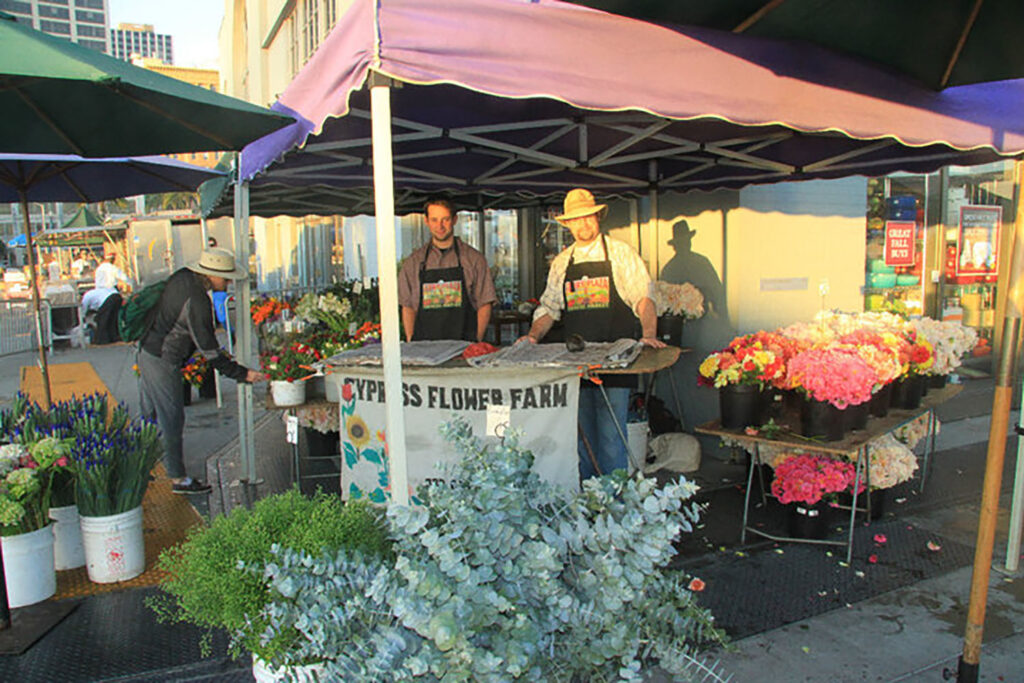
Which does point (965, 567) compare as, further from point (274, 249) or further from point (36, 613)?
point (274, 249)

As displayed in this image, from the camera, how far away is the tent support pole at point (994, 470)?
2664 mm

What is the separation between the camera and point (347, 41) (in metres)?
2.69

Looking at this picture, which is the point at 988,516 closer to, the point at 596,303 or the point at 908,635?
the point at 908,635

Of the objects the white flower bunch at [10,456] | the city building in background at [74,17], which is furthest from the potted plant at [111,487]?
the city building in background at [74,17]

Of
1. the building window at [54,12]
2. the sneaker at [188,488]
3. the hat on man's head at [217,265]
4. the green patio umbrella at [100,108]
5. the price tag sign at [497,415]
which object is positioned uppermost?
the building window at [54,12]

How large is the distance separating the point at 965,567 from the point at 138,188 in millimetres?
7142

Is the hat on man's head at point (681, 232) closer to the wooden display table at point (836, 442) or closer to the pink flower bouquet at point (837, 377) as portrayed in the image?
the wooden display table at point (836, 442)

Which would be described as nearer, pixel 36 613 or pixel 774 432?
pixel 36 613

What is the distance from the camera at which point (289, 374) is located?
5051mm

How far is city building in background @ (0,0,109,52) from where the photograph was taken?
135125 mm

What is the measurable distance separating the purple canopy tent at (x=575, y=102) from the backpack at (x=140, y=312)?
0.92 m

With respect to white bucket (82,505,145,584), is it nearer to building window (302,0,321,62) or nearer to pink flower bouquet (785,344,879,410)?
pink flower bouquet (785,344,879,410)

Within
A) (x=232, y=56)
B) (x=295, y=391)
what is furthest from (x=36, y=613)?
(x=232, y=56)

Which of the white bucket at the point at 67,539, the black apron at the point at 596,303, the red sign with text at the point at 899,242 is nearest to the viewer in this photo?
the white bucket at the point at 67,539
